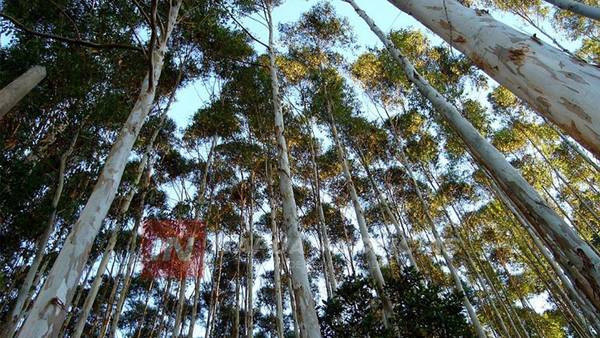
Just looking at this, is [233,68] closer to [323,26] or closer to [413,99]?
[323,26]

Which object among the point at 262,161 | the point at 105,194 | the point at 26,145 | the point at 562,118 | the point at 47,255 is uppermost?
the point at 262,161

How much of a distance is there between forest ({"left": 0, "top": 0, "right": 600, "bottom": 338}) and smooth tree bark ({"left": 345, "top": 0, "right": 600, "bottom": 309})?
0.03ft

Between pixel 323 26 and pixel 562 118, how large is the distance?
1299 centimetres

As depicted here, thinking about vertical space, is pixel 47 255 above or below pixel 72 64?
below

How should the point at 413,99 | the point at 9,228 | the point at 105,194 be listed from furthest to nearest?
the point at 413,99, the point at 9,228, the point at 105,194

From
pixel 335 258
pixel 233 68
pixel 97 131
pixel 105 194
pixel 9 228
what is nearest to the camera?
pixel 105 194

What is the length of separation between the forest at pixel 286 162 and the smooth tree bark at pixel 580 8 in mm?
31

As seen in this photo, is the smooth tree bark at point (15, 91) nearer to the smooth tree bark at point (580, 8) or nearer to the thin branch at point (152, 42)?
the thin branch at point (152, 42)

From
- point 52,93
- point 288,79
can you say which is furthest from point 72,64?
point 288,79

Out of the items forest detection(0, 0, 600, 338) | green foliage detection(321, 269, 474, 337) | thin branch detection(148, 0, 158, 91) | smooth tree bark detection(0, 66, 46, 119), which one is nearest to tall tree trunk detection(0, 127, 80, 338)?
forest detection(0, 0, 600, 338)

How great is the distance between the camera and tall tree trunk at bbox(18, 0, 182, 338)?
75.6 inches

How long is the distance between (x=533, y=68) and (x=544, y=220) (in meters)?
0.80

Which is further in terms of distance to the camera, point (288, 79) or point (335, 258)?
point (335, 258)

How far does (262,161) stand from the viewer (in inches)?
536
